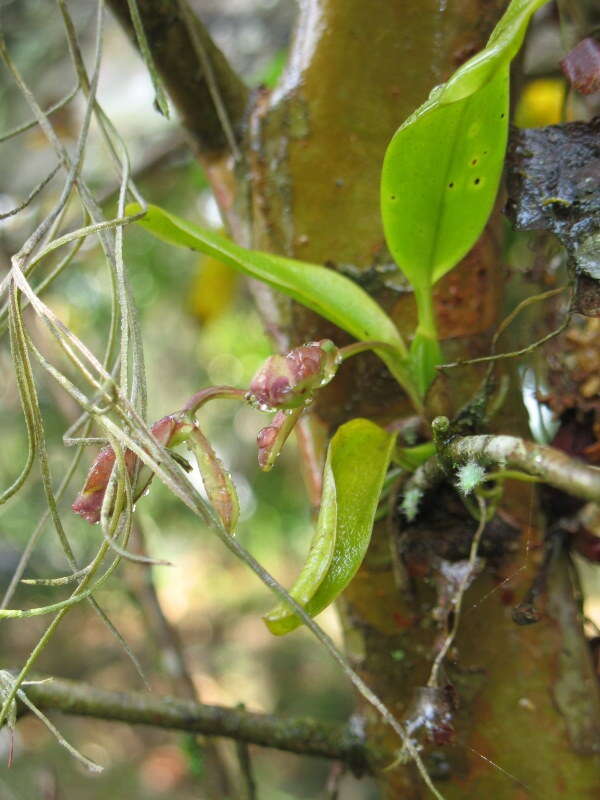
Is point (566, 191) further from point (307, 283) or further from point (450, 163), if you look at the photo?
point (307, 283)

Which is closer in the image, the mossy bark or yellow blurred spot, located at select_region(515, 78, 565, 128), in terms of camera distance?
the mossy bark

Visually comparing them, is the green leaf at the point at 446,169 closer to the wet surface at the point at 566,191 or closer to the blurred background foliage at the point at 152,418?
the wet surface at the point at 566,191

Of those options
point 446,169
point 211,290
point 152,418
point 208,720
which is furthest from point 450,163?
point 152,418

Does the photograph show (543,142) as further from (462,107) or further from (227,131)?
(227,131)

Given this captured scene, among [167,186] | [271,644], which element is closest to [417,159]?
[167,186]

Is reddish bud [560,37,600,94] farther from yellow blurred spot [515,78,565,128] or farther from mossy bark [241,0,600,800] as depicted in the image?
yellow blurred spot [515,78,565,128]

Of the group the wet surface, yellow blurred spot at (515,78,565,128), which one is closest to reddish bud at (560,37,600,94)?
the wet surface
